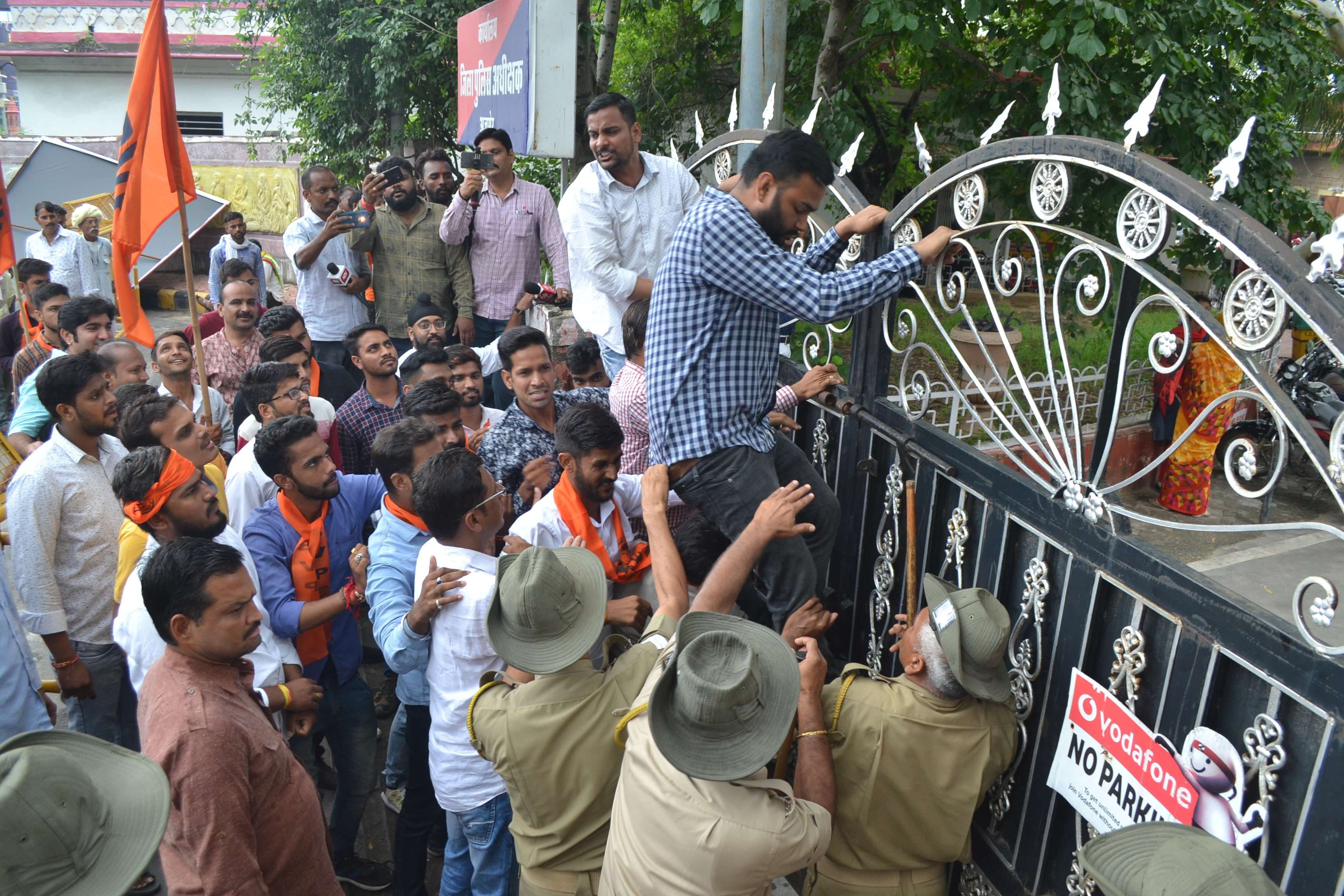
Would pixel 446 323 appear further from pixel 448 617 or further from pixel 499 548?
pixel 448 617

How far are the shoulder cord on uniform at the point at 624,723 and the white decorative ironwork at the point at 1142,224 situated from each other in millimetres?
1544

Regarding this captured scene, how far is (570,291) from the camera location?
5.71 metres

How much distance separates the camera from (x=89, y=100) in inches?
790

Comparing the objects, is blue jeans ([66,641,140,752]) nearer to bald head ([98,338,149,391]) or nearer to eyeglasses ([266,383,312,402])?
eyeglasses ([266,383,312,402])

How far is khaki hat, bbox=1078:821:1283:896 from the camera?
1457mm

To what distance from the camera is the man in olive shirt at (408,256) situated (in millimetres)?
6062

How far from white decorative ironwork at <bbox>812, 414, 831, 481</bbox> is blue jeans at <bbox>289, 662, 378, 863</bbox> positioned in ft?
6.20

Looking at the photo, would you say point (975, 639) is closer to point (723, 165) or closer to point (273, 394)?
point (723, 165)

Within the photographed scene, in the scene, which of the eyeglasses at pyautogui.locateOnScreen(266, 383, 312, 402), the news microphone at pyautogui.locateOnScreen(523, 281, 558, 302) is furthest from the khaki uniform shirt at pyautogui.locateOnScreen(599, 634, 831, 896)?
the news microphone at pyautogui.locateOnScreen(523, 281, 558, 302)

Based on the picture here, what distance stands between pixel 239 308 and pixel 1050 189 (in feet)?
14.2

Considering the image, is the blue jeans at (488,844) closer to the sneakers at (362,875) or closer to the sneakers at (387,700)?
the sneakers at (362,875)

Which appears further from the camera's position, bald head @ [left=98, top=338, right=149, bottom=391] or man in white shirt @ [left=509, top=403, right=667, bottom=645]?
bald head @ [left=98, top=338, right=149, bottom=391]

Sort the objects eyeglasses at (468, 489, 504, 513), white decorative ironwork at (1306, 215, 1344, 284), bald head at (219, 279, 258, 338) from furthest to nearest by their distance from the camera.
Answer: bald head at (219, 279, 258, 338) → eyeglasses at (468, 489, 504, 513) → white decorative ironwork at (1306, 215, 1344, 284)

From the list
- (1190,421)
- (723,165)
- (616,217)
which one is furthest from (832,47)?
(1190,421)
